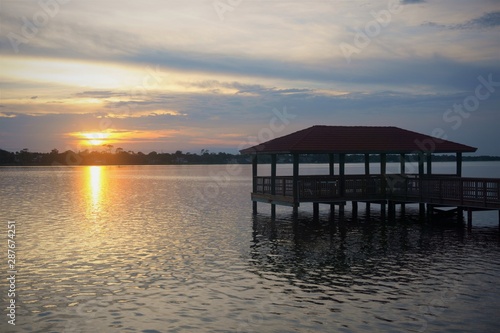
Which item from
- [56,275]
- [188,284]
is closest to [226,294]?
[188,284]

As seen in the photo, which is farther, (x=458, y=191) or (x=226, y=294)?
(x=458, y=191)

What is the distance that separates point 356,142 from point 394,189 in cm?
407

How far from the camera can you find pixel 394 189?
35.9 m

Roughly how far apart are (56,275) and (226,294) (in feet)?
23.1

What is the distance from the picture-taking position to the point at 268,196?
36.3 m

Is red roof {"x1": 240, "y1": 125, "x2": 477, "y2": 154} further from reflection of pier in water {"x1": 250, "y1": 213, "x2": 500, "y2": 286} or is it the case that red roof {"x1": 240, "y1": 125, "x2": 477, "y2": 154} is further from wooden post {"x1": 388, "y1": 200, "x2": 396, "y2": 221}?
reflection of pier in water {"x1": 250, "y1": 213, "x2": 500, "y2": 286}

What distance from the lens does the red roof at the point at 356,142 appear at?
34.2m

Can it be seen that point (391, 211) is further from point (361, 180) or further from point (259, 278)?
point (259, 278)

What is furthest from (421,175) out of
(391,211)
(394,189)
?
(391,211)

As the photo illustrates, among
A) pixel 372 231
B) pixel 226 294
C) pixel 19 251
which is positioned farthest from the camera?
pixel 372 231

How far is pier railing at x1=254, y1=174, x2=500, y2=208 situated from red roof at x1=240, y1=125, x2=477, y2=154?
1.89 metres

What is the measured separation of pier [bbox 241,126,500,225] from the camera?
32.8 m

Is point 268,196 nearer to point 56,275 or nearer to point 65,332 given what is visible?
point 56,275

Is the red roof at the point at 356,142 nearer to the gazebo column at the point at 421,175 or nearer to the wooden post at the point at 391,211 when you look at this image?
the gazebo column at the point at 421,175
